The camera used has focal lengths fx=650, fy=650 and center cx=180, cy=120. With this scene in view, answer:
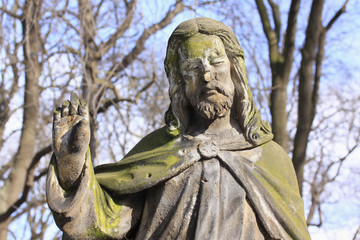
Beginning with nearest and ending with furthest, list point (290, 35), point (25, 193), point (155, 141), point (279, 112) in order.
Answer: point (155, 141) → point (279, 112) → point (290, 35) → point (25, 193)

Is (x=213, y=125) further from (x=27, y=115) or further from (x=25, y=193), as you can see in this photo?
(x=27, y=115)

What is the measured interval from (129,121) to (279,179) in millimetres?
6608

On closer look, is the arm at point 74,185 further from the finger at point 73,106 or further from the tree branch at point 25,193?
the tree branch at point 25,193

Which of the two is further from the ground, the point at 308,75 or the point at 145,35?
the point at 145,35

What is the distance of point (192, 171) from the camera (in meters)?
3.91

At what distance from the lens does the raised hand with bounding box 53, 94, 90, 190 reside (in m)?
3.70

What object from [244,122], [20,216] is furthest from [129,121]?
[244,122]

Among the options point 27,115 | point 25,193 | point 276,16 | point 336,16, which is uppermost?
point 276,16

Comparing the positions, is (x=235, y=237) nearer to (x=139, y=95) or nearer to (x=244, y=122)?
(x=244, y=122)

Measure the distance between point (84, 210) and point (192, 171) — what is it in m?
0.68

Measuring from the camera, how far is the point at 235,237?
3.67 m

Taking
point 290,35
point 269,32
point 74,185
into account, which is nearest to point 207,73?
point 74,185

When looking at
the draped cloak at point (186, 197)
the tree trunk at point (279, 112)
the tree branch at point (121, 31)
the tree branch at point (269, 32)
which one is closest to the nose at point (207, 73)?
the draped cloak at point (186, 197)

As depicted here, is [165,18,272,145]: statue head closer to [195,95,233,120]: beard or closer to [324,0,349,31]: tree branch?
[195,95,233,120]: beard
